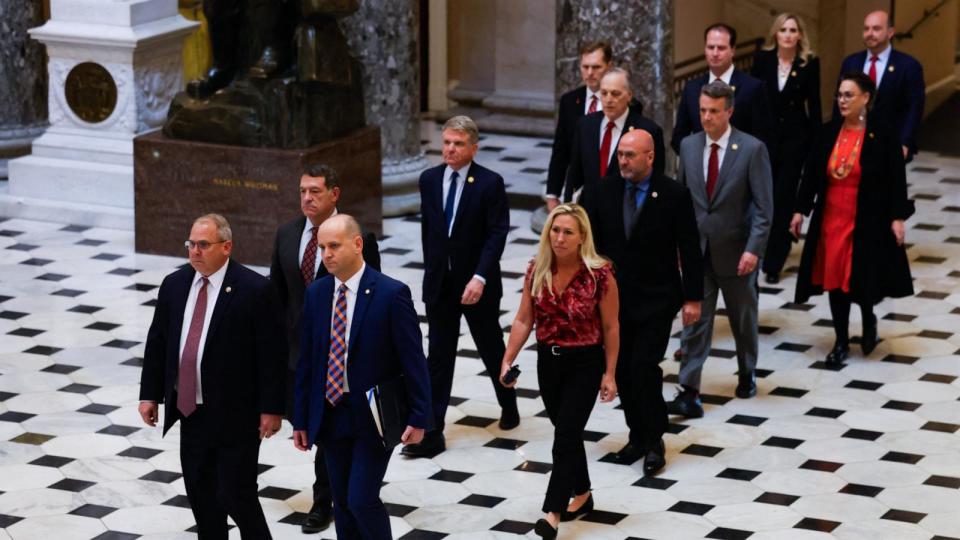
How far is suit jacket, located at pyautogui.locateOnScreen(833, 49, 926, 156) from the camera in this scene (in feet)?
41.9

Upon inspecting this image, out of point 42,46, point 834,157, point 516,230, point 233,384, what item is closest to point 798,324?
point 834,157

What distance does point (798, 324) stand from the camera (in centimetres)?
1188

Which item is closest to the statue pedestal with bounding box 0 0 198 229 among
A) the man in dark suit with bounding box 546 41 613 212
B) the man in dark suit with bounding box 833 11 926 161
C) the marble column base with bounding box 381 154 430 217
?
the marble column base with bounding box 381 154 430 217

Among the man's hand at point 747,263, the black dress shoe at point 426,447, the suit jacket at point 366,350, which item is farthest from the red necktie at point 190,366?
the man's hand at point 747,263

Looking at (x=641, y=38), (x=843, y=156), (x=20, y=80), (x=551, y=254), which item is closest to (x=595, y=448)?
(x=551, y=254)

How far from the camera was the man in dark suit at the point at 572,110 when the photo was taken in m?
10.5

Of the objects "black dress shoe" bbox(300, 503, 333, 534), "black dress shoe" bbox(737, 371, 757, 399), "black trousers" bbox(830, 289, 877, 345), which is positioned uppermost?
"black trousers" bbox(830, 289, 877, 345)

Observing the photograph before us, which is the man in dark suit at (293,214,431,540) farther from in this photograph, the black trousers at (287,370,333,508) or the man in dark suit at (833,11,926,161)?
the man in dark suit at (833,11,926,161)

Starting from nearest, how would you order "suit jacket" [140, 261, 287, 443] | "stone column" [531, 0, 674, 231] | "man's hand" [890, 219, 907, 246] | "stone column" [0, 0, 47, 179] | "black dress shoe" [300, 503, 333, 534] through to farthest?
"suit jacket" [140, 261, 287, 443] → "black dress shoe" [300, 503, 333, 534] → "man's hand" [890, 219, 907, 246] → "stone column" [531, 0, 674, 231] → "stone column" [0, 0, 47, 179]

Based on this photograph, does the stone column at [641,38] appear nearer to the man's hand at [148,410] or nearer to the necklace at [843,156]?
the necklace at [843,156]

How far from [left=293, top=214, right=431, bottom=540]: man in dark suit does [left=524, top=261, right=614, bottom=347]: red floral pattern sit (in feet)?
3.22

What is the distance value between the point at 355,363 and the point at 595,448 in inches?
109

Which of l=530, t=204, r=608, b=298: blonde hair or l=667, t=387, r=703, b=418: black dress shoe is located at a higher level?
l=530, t=204, r=608, b=298: blonde hair

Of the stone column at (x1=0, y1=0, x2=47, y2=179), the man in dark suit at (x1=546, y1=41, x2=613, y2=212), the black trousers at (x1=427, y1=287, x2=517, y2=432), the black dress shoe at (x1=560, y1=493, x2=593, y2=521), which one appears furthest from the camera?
the stone column at (x1=0, y1=0, x2=47, y2=179)
